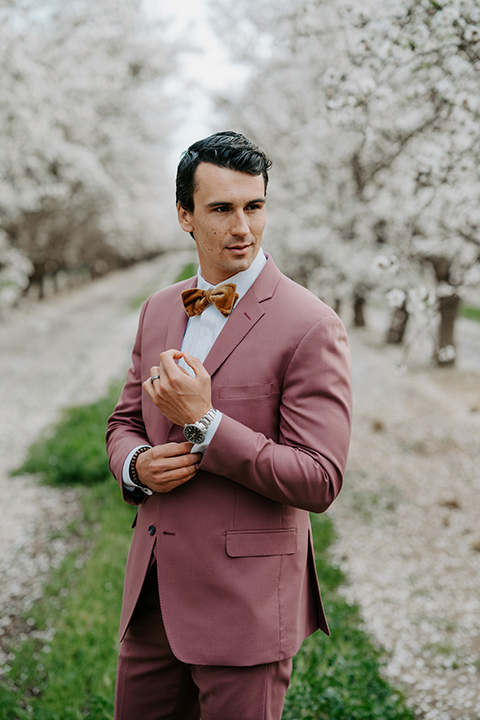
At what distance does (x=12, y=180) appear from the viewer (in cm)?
1399

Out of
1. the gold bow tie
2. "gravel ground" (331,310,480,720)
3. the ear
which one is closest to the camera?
the gold bow tie

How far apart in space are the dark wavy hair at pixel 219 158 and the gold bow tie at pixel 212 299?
Answer: 0.29 meters

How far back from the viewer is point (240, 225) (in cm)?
186

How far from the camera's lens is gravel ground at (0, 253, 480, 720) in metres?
4.12

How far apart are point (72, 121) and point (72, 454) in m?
9.24

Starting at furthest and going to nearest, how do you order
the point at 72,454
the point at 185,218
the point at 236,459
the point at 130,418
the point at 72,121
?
the point at 72,121
the point at 72,454
the point at 130,418
the point at 185,218
the point at 236,459

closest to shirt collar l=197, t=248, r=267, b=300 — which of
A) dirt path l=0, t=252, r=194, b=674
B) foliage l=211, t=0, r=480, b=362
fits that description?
foliage l=211, t=0, r=480, b=362

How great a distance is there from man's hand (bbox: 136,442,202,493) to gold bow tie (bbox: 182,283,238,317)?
1.53ft

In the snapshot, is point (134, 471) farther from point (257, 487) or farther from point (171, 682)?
point (171, 682)

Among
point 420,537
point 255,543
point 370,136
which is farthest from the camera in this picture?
point 420,537

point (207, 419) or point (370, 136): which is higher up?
point (370, 136)

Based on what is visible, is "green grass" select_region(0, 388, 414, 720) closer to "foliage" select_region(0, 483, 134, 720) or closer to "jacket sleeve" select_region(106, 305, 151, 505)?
"foliage" select_region(0, 483, 134, 720)

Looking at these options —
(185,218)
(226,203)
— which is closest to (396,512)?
(185,218)

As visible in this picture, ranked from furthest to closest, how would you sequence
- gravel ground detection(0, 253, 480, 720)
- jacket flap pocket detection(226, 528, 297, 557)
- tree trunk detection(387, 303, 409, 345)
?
1. tree trunk detection(387, 303, 409, 345)
2. gravel ground detection(0, 253, 480, 720)
3. jacket flap pocket detection(226, 528, 297, 557)
